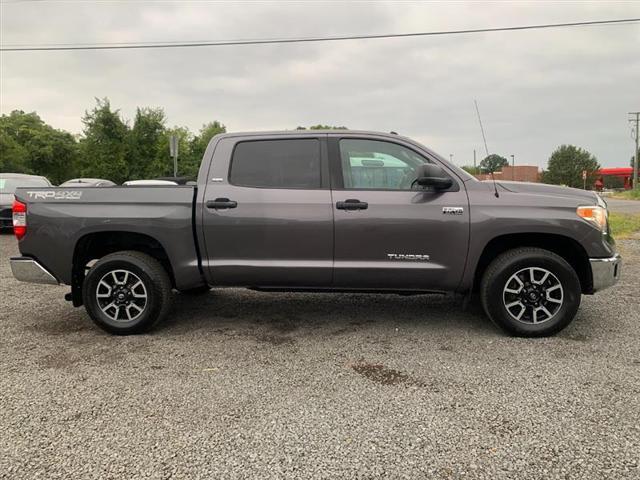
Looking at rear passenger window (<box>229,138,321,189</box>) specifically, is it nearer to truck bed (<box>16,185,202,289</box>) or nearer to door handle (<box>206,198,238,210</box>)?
door handle (<box>206,198,238,210</box>)

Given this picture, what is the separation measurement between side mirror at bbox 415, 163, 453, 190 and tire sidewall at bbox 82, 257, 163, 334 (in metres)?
2.51

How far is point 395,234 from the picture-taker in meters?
4.34

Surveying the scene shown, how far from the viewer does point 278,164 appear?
4.60 meters

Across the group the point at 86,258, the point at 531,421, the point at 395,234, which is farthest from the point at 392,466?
the point at 86,258

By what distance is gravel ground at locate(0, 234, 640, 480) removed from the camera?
99.3 inches

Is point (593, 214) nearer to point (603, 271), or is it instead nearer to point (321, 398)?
point (603, 271)

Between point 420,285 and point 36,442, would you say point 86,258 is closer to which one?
point 36,442

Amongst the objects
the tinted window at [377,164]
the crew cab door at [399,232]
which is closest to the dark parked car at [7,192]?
the tinted window at [377,164]

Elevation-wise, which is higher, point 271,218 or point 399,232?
point 271,218

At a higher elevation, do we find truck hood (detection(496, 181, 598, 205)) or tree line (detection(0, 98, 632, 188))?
tree line (detection(0, 98, 632, 188))

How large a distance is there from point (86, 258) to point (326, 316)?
241 cm

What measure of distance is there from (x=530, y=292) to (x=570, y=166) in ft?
259

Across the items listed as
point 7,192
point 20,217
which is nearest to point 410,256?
point 20,217

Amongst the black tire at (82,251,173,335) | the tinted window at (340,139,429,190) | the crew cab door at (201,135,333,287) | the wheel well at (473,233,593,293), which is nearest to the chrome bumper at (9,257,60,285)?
the black tire at (82,251,173,335)
